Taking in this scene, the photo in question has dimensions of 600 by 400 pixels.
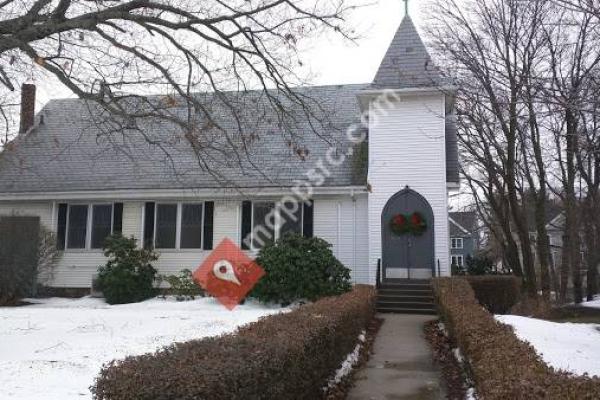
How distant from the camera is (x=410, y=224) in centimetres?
1766

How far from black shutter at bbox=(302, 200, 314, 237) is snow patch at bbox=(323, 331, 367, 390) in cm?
807

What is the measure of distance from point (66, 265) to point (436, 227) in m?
12.6

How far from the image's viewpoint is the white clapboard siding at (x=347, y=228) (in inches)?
722

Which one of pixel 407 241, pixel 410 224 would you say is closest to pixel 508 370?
pixel 410 224

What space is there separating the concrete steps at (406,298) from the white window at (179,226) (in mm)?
6466

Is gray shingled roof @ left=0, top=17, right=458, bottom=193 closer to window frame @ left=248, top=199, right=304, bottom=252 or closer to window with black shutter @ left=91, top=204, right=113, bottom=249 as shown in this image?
window frame @ left=248, top=199, right=304, bottom=252

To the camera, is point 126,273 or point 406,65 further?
point 406,65

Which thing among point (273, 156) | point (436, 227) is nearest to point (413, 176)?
point (436, 227)

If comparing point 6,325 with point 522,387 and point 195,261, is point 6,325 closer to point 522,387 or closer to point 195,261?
point 195,261

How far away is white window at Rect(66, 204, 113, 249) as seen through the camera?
2009cm

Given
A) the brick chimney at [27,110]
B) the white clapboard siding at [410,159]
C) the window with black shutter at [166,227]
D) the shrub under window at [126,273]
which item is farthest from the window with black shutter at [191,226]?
the brick chimney at [27,110]

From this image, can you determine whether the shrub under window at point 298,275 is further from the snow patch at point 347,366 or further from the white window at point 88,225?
the white window at point 88,225

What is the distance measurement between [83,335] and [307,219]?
914 cm

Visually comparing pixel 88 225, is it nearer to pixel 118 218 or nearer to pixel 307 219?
pixel 118 218
